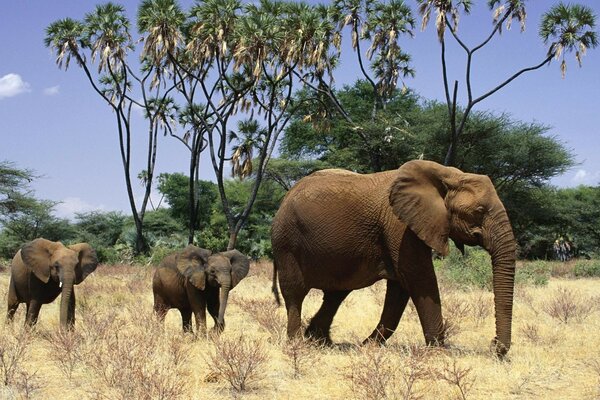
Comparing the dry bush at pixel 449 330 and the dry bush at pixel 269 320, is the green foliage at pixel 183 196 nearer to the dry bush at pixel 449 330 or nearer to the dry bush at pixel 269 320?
the dry bush at pixel 269 320

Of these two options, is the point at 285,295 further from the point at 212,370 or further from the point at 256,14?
the point at 256,14

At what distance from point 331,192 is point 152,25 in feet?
80.5

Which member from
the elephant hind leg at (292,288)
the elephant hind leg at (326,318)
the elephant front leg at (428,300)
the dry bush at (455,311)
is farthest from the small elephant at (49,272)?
the dry bush at (455,311)

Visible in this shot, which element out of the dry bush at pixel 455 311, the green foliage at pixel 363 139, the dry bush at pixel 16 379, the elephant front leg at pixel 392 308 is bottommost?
the dry bush at pixel 16 379

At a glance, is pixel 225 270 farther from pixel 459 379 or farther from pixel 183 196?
pixel 183 196

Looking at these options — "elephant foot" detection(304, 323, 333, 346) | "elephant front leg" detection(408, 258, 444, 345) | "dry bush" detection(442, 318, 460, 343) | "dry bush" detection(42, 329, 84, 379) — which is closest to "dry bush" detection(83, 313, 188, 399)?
"dry bush" detection(42, 329, 84, 379)

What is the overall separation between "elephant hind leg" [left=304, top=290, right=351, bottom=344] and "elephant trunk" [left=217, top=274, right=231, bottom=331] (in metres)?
1.22

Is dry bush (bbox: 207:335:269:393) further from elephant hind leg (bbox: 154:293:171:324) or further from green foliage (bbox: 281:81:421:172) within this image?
green foliage (bbox: 281:81:421:172)

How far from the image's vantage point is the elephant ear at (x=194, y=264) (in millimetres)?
10102

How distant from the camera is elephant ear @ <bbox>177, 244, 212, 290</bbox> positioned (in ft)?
33.1

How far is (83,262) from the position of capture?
10867mm

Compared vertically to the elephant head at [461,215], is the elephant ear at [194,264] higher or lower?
lower

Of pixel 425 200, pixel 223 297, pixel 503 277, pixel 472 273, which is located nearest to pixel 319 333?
pixel 223 297

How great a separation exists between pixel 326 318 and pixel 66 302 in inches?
147
